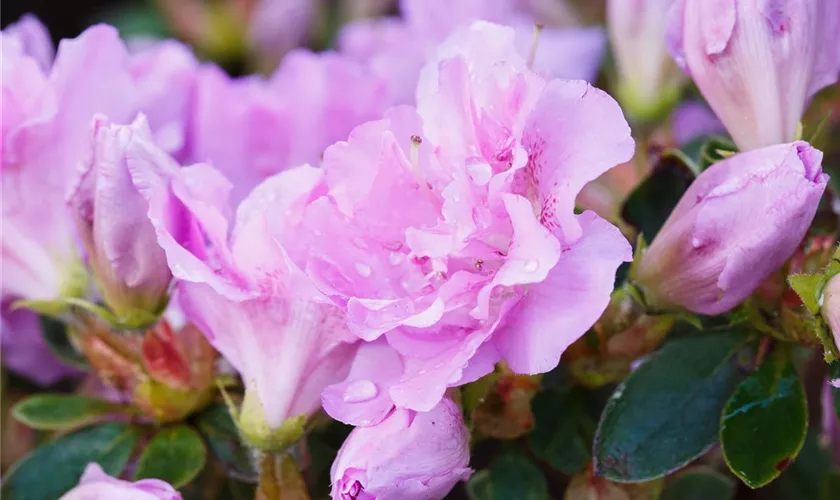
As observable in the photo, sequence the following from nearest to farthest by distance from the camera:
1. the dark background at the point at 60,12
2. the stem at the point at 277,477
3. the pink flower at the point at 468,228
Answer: the pink flower at the point at 468,228 < the stem at the point at 277,477 < the dark background at the point at 60,12

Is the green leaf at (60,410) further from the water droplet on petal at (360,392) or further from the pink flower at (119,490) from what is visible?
the water droplet on petal at (360,392)

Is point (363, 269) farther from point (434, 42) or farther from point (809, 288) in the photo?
point (434, 42)

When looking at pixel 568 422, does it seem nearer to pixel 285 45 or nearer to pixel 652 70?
pixel 652 70

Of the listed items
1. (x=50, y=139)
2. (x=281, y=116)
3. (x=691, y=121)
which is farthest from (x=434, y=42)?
(x=50, y=139)

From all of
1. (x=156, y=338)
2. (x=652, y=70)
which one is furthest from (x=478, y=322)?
(x=652, y=70)

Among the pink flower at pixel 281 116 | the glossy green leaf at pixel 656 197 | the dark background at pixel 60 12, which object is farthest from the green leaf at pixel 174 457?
the dark background at pixel 60 12

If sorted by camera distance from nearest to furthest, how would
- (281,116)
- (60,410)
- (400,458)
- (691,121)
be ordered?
(400,458)
(60,410)
(281,116)
(691,121)

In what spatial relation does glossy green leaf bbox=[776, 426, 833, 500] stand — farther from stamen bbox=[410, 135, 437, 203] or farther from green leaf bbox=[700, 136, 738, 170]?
stamen bbox=[410, 135, 437, 203]
